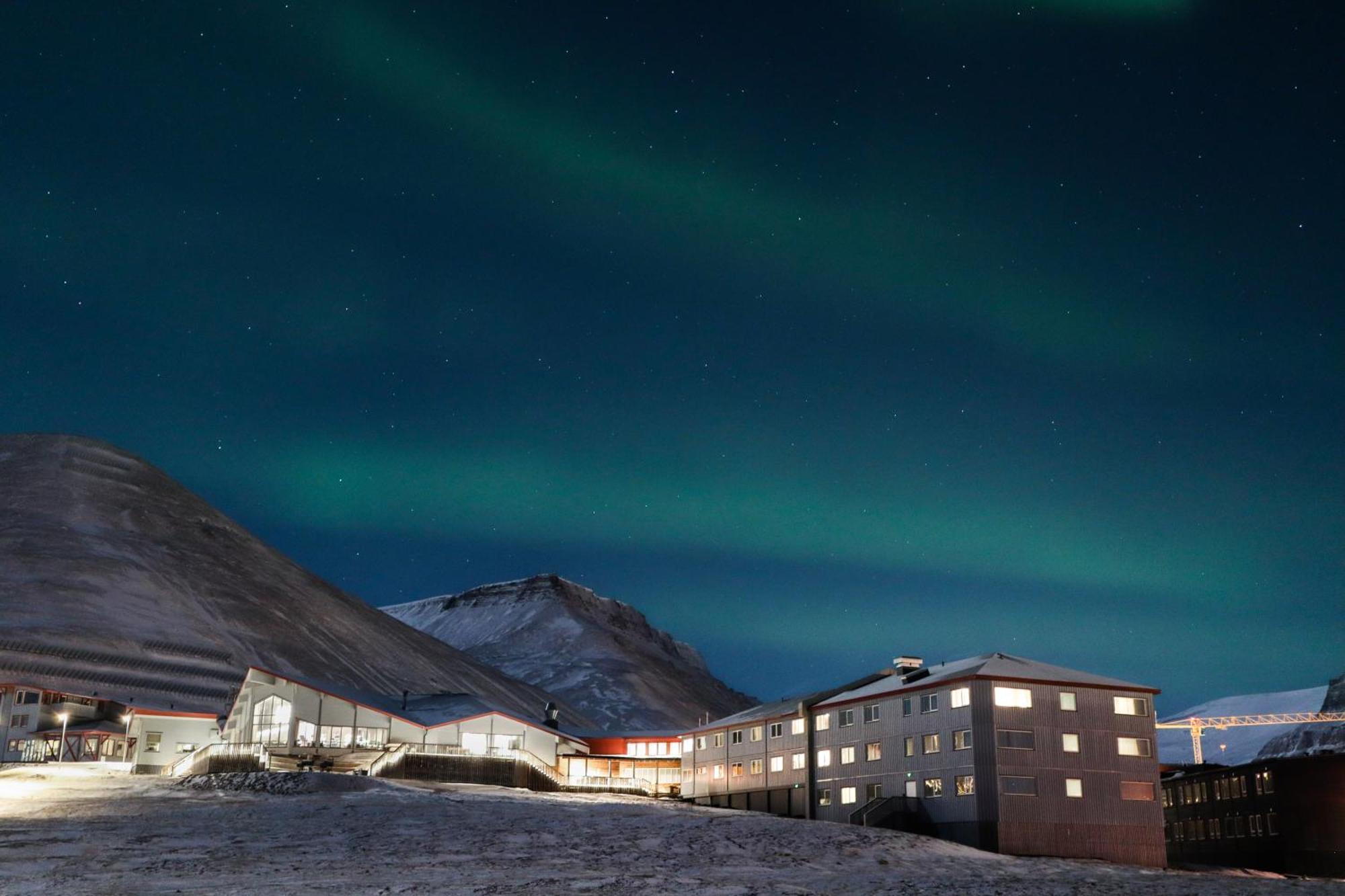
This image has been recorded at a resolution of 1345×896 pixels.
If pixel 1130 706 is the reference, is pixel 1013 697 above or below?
above

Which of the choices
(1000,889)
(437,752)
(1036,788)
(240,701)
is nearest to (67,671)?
(240,701)

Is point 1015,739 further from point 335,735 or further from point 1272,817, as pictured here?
point 335,735

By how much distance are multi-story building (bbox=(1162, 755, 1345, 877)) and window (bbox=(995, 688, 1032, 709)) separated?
23485mm

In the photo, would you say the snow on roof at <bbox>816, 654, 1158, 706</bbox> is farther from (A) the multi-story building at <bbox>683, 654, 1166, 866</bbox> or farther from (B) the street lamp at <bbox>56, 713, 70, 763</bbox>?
(B) the street lamp at <bbox>56, 713, 70, 763</bbox>

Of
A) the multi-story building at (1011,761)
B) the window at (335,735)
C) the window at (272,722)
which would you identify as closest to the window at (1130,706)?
the multi-story building at (1011,761)

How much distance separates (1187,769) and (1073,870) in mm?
66613

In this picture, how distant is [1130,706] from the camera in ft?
241

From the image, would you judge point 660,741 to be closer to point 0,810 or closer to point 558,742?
point 558,742

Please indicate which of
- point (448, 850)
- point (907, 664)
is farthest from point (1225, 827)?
point (448, 850)

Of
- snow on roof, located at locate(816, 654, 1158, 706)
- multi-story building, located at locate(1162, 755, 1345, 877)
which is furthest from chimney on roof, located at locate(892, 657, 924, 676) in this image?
multi-story building, located at locate(1162, 755, 1345, 877)

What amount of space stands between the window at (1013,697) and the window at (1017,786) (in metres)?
3.99

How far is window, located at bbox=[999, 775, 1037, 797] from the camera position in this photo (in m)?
67.9

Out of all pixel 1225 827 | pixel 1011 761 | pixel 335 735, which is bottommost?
pixel 1225 827

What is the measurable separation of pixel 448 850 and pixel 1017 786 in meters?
37.1
